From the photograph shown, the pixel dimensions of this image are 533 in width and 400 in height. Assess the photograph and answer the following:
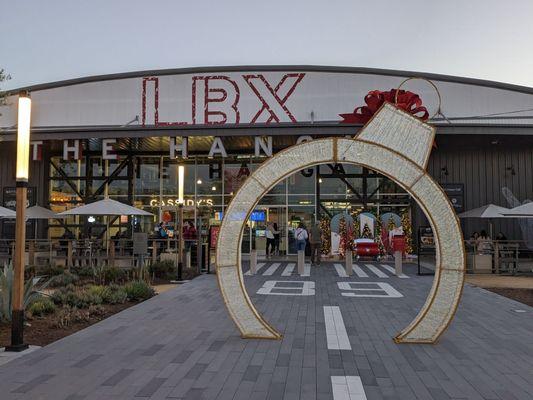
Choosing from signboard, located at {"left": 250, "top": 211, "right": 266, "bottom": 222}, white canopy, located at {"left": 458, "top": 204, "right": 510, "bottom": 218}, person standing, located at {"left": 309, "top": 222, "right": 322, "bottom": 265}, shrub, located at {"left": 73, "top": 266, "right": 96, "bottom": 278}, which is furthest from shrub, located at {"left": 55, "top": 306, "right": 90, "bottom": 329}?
white canopy, located at {"left": 458, "top": 204, "right": 510, "bottom": 218}

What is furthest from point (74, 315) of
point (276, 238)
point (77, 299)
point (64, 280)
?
point (276, 238)

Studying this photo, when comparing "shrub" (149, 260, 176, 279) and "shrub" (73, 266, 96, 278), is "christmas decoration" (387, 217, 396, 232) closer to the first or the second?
"shrub" (149, 260, 176, 279)

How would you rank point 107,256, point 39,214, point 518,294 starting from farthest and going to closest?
point 39,214 < point 107,256 < point 518,294

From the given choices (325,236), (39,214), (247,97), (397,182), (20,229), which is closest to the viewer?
(20,229)

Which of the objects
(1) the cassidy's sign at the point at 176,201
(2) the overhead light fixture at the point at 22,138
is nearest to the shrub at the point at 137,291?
(2) the overhead light fixture at the point at 22,138

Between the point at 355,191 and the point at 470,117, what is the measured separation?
6.63 metres

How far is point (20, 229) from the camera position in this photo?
6.37 meters

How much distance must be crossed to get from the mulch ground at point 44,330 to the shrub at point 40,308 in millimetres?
168

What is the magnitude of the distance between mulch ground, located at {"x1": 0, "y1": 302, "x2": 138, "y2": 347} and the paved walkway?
28cm

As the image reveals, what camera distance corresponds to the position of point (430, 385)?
4.79m

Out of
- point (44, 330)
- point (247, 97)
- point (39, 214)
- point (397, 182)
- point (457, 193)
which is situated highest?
point (247, 97)

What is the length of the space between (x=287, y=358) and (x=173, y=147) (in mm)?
14334

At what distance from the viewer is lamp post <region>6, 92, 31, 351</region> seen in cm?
612

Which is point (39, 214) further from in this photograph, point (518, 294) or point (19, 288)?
→ point (518, 294)
